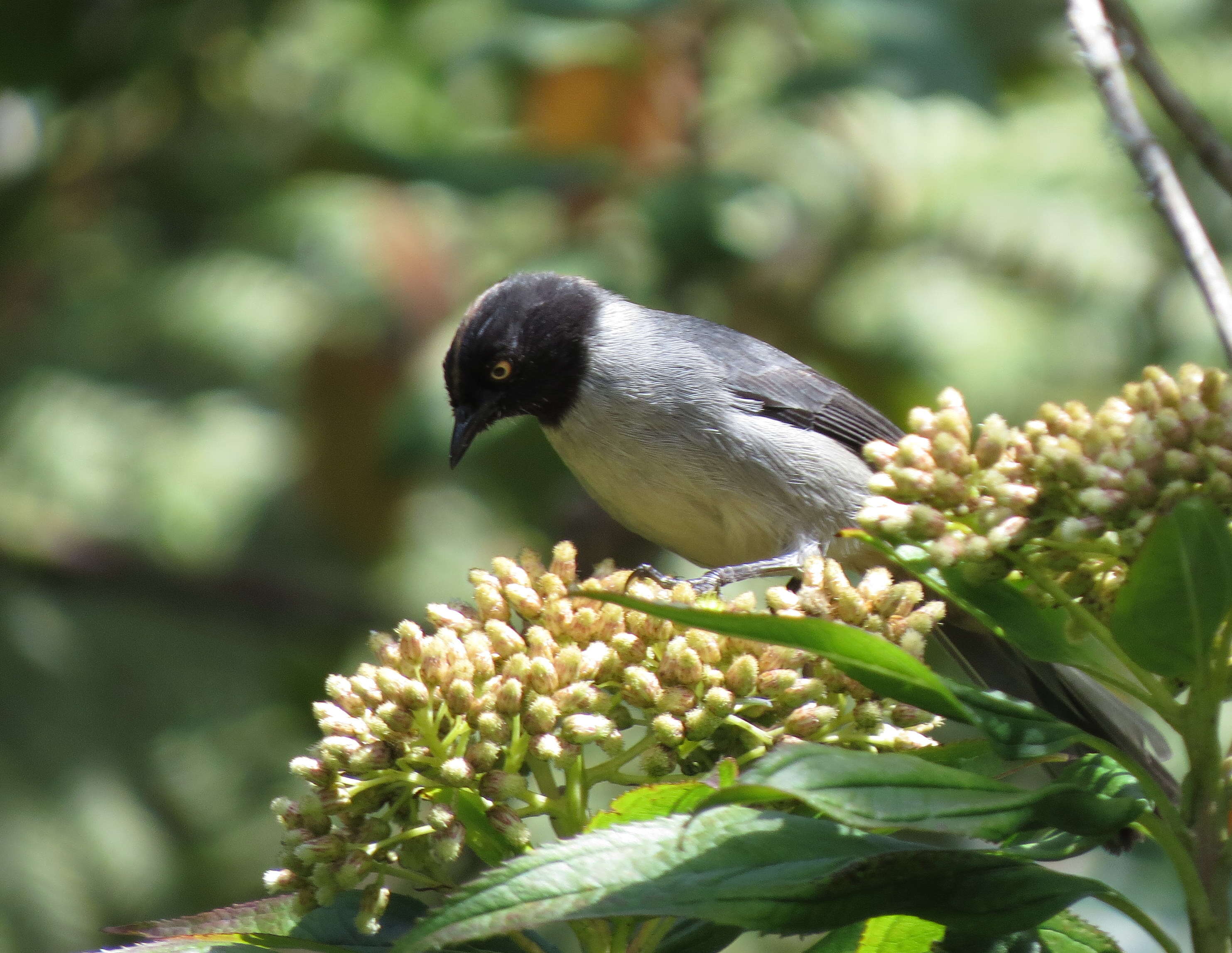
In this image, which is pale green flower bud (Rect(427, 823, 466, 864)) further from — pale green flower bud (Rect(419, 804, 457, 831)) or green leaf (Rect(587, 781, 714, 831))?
green leaf (Rect(587, 781, 714, 831))

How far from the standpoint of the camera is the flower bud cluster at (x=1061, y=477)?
1.68m

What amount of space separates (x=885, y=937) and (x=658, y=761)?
470 millimetres

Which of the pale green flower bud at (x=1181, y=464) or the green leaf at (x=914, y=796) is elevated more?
the pale green flower bud at (x=1181, y=464)

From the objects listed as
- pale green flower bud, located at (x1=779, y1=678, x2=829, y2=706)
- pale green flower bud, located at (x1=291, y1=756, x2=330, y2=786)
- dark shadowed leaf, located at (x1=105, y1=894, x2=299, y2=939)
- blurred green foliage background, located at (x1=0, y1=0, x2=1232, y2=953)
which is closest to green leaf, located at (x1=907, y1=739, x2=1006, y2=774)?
pale green flower bud, located at (x1=779, y1=678, x2=829, y2=706)

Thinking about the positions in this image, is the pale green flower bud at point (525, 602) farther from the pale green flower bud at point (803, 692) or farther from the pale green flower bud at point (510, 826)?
the pale green flower bud at point (803, 692)

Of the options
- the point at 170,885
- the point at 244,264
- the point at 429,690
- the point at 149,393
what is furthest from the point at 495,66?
the point at 429,690

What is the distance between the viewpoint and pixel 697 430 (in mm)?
3705

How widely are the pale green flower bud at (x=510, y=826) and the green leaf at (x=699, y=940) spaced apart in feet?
1.18

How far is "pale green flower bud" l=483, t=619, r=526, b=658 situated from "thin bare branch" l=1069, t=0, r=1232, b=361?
1156mm

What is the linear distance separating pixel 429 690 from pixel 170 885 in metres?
6.06

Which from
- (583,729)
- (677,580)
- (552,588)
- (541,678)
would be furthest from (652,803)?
(677,580)

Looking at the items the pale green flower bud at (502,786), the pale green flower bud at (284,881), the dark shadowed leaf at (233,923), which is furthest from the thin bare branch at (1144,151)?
the dark shadowed leaf at (233,923)

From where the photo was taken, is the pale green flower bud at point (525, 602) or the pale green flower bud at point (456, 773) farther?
the pale green flower bud at point (525, 602)

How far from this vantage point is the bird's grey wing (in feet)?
13.1
